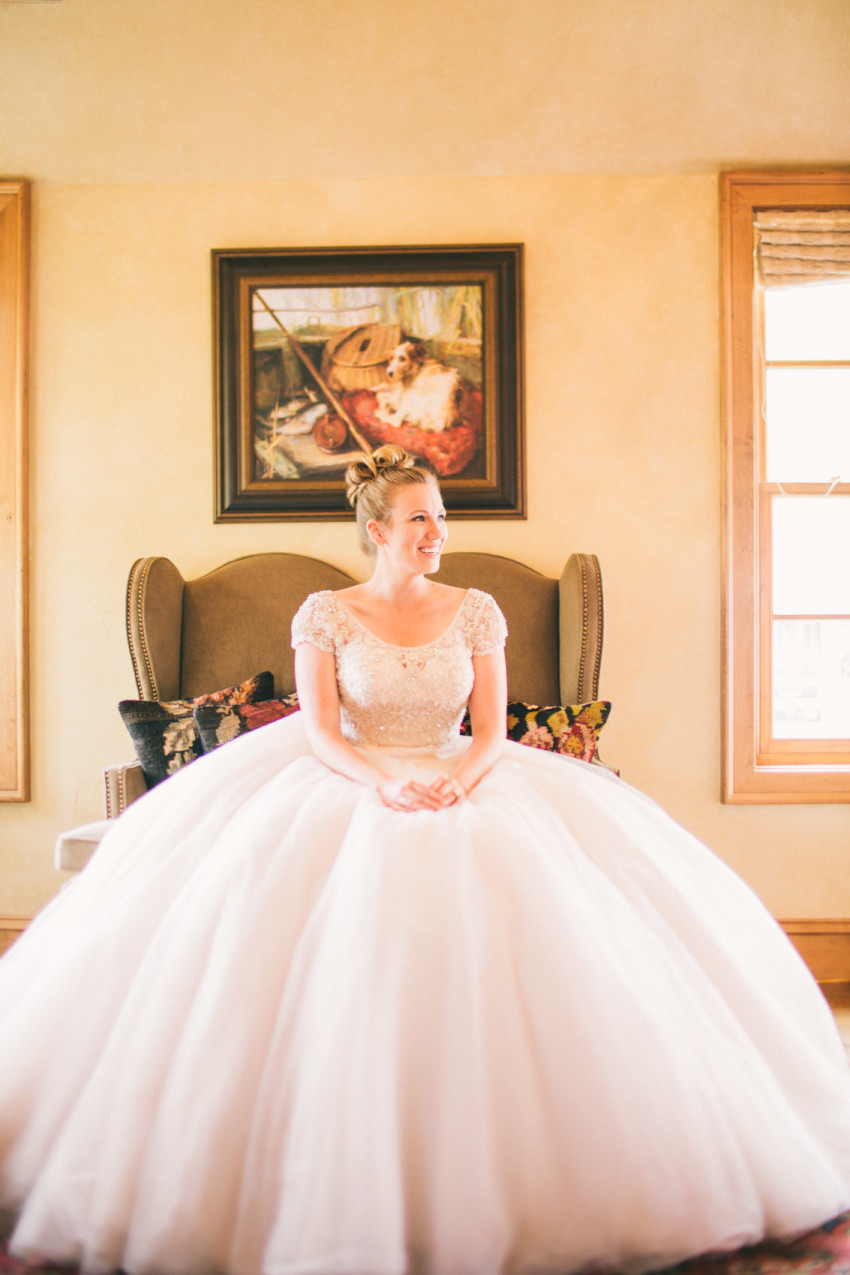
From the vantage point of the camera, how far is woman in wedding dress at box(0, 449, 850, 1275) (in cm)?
99

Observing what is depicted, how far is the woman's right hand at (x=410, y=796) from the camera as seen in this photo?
5.05ft

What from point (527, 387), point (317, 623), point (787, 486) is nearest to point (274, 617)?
point (317, 623)

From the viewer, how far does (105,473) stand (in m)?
2.83

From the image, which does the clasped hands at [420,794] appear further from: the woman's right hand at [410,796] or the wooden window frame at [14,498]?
the wooden window frame at [14,498]

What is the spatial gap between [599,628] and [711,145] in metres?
1.74

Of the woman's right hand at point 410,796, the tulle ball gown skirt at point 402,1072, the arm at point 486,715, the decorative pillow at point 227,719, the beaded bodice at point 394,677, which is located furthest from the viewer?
the decorative pillow at point 227,719

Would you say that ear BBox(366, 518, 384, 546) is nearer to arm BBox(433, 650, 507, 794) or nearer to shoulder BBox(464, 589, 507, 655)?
shoulder BBox(464, 589, 507, 655)

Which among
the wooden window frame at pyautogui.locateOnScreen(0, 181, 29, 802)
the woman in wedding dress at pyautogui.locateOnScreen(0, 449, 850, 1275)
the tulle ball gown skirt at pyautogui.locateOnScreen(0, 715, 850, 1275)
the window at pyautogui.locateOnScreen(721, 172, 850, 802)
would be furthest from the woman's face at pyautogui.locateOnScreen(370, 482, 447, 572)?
the wooden window frame at pyautogui.locateOnScreen(0, 181, 29, 802)

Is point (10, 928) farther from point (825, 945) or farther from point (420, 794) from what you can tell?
point (825, 945)

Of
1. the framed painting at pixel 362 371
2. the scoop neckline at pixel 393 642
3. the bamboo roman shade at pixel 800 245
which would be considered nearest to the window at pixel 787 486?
the bamboo roman shade at pixel 800 245

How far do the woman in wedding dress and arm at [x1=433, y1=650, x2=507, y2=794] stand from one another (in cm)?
35

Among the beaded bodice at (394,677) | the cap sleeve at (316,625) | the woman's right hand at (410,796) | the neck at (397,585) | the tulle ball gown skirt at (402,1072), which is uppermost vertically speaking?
the neck at (397,585)

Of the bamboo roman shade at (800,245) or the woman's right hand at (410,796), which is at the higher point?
the bamboo roman shade at (800,245)

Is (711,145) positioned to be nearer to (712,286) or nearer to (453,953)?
(712,286)
